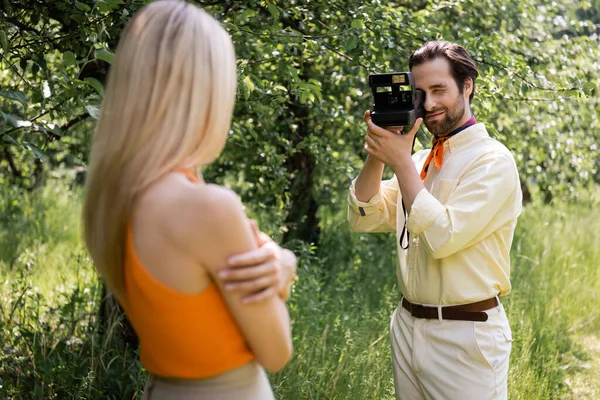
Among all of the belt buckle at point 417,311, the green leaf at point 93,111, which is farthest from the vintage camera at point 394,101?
the green leaf at point 93,111

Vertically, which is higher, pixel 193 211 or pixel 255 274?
pixel 193 211

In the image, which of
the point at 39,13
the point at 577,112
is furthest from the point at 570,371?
the point at 39,13

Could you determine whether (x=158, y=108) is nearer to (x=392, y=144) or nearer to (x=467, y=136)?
(x=392, y=144)

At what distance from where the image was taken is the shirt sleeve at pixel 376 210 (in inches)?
104

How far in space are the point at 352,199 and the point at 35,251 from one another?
11.2 feet

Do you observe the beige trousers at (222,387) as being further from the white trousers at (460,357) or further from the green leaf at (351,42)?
the green leaf at (351,42)

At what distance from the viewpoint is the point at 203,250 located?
4.30 ft

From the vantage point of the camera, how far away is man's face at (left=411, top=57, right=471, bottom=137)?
2523mm

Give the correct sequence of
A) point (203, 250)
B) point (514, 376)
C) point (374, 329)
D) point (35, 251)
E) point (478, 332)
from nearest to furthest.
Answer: point (203, 250) → point (478, 332) → point (514, 376) → point (374, 329) → point (35, 251)

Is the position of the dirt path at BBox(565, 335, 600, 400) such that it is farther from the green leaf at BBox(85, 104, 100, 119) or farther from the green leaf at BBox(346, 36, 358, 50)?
the green leaf at BBox(85, 104, 100, 119)

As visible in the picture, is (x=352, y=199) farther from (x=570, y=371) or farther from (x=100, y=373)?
(x=570, y=371)

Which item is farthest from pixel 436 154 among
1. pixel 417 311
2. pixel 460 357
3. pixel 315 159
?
pixel 315 159

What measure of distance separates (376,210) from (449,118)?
0.43m

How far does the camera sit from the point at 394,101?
7.89 ft
